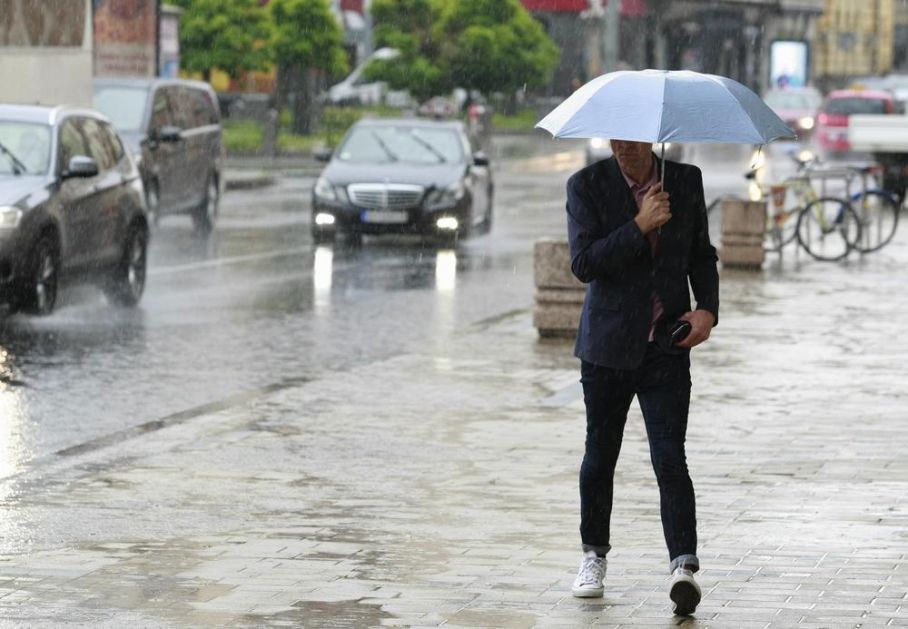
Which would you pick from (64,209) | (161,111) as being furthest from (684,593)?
(161,111)

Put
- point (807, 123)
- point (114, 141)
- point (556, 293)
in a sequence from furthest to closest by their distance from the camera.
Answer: point (807, 123)
point (114, 141)
point (556, 293)

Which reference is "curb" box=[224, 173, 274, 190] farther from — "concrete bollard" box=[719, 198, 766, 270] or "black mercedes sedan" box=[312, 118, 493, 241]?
"concrete bollard" box=[719, 198, 766, 270]

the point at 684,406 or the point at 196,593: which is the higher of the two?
the point at 684,406

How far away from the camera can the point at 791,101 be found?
61781mm

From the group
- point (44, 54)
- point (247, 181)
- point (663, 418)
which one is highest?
point (44, 54)

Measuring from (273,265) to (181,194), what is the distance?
197 inches

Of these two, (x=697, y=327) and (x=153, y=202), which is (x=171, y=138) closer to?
(x=153, y=202)

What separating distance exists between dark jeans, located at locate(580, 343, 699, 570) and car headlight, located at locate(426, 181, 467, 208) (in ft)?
54.7

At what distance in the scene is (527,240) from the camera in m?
25.6

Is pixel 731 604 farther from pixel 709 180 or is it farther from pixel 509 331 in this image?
pixel 709 180

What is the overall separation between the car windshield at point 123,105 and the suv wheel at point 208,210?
5.22 ft

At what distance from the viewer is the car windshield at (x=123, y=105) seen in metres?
25.4

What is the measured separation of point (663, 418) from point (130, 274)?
1124 cm

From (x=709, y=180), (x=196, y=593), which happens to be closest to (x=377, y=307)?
(x=196, y=593)
